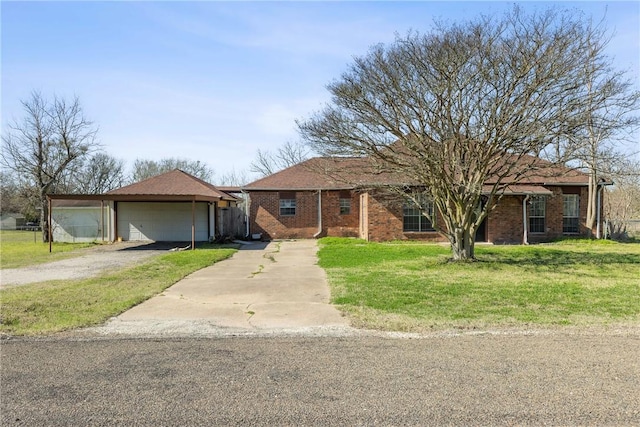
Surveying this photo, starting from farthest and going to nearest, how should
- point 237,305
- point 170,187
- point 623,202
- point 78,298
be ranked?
point 623,202
point 170,187
point 78,298
point 237,305

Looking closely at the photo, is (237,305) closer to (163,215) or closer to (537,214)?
(163,215)

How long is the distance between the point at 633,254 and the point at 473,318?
12833 millimetres

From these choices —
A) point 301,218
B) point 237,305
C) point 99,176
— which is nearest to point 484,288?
point 237,305

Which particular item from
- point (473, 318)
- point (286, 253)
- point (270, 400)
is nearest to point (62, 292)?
point (270, 400)

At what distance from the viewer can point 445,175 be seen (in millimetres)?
12547

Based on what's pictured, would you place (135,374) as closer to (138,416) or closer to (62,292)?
(138,416)

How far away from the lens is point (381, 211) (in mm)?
21094

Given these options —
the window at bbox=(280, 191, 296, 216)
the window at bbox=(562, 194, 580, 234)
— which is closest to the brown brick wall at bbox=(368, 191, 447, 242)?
the window at bbox=(280, 191, 296, 216)

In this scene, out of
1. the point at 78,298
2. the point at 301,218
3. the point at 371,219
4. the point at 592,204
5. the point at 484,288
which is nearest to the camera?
the point at 78,298

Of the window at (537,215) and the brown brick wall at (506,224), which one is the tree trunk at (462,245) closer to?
the brown brick wall at (506,224)

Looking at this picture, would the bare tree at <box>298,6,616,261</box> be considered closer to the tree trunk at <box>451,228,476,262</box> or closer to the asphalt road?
the tree trunk at <box>451,228,476,262</box>

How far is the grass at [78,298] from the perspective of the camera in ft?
20.9

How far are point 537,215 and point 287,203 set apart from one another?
12040 millimetres

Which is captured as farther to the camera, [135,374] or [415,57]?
[415,57]
